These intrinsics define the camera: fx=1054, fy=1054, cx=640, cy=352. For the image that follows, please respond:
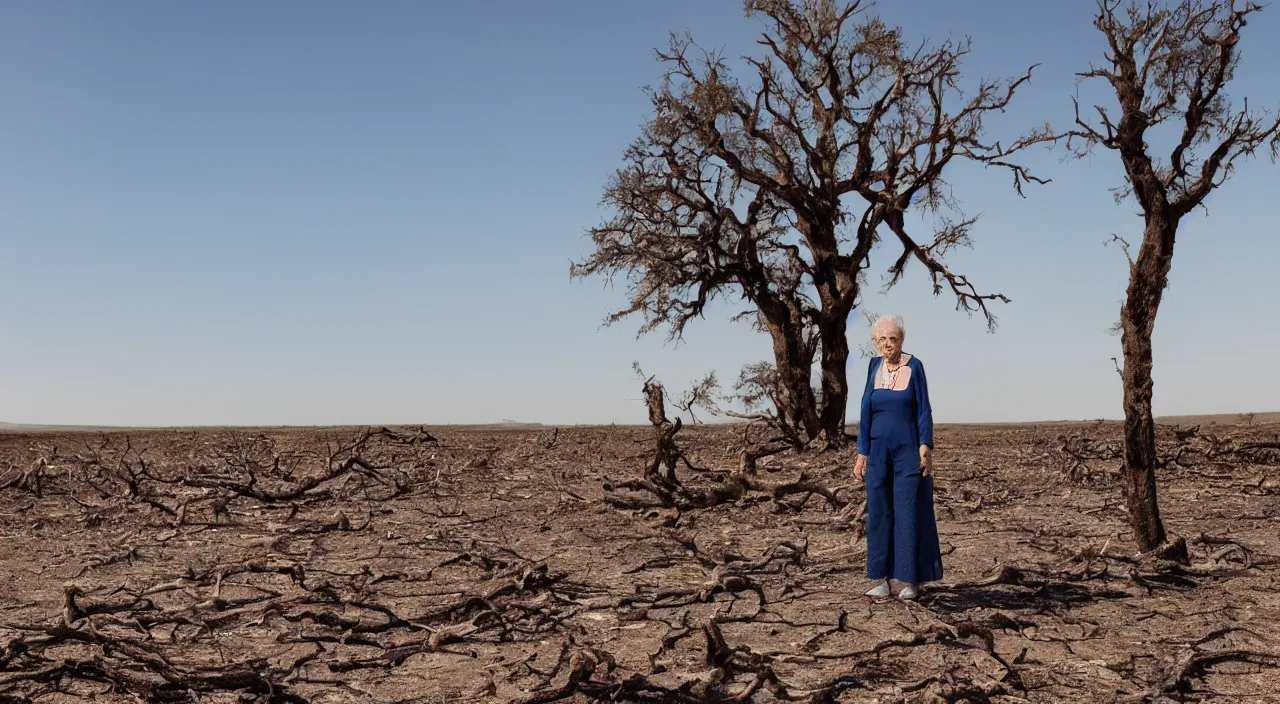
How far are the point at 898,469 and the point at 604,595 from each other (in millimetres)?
2128

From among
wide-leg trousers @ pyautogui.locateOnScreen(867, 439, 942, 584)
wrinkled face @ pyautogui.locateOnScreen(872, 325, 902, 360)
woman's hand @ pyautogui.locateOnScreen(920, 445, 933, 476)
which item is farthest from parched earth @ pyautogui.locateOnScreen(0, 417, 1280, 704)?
wrinkled face @ pyautogui.locateOnScreen(872, 325, 902, 360)

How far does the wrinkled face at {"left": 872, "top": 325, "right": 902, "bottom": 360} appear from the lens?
693 centimetres

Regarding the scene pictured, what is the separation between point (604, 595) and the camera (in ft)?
23.3

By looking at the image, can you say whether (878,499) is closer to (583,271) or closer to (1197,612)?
(1197,612)

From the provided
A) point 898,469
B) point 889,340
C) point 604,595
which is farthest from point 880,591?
point 604,595

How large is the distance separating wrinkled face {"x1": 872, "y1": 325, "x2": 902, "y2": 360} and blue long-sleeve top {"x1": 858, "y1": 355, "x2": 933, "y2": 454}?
0.34 ft

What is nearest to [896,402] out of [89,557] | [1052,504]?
[1052,504]

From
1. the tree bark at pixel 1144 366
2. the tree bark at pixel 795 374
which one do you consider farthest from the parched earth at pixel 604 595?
the tree bark at pixel 795 374

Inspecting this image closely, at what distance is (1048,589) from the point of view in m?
7.20

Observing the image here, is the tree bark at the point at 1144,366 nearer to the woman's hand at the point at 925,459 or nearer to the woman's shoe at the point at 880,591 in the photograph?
the woman's hand at the point at 925,459

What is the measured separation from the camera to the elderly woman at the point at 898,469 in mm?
6793

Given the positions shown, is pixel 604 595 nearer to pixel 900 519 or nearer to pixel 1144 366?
pixel 900 519

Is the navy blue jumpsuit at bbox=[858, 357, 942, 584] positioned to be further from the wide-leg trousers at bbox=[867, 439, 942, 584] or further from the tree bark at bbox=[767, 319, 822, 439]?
the tree bark at bbox=[767, 319, 822, 439]

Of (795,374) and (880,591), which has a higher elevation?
(795,374)
